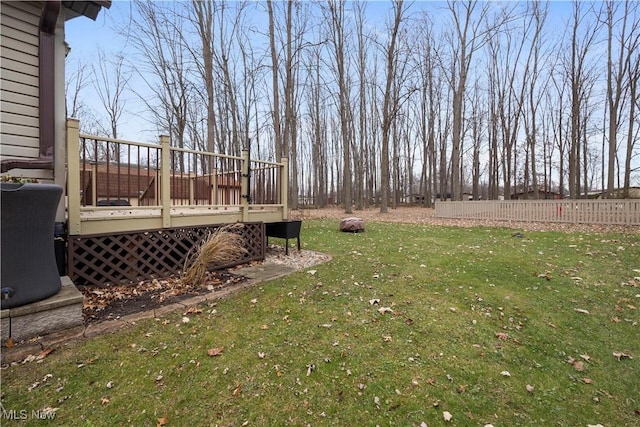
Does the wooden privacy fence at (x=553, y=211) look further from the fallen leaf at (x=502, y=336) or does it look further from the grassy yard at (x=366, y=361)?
the fallen leaf at (x=502, y=336)

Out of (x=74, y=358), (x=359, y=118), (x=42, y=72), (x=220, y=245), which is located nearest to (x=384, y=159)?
(x=359, y=118)

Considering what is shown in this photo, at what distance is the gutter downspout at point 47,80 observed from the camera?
3.38 m

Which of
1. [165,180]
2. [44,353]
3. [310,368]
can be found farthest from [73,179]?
[310,368]

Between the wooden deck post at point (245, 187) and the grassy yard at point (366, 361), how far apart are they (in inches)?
66.6

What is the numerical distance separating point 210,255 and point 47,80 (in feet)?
9.36

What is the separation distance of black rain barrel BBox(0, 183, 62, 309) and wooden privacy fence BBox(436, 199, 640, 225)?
12948 mm

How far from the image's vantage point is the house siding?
326 cm

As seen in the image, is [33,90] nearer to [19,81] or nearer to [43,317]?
[19,81]

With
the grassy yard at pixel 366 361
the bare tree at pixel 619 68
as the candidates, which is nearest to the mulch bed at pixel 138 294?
the grassy yard at pixel 366 361

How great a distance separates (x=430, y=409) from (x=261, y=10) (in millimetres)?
15440

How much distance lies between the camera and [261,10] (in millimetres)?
12867

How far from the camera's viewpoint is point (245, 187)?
17.0 feet

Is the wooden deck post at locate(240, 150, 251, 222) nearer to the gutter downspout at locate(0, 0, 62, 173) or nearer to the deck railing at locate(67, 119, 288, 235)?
the deck railing at locate(67, 119, 288, 235)

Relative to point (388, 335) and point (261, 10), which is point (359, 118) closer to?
point (261, 10)
